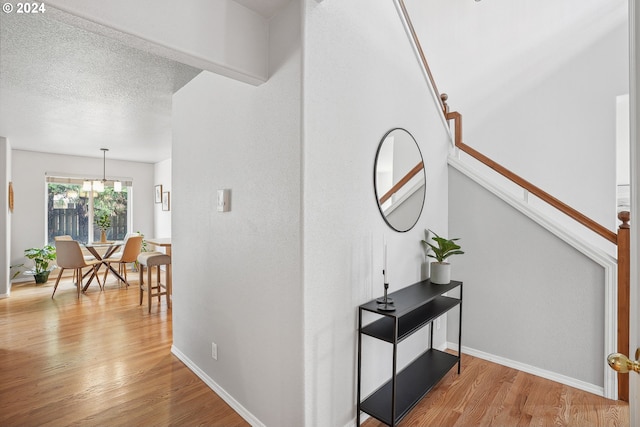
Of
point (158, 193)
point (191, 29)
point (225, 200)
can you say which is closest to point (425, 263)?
point (225, 200)

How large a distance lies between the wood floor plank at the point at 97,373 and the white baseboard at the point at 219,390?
0.10 feet

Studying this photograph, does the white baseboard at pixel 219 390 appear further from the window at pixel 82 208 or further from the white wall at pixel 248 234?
the window at pixel 82 208

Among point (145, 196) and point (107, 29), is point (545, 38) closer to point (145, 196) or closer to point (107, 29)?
point (107, 29)

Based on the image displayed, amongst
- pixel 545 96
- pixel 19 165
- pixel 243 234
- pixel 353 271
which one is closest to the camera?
pixel 353 271

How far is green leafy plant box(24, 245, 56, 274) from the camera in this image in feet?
18.4

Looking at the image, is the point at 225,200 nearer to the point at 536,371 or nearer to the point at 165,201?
the point at 536,371

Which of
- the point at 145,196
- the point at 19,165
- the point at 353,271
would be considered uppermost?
the point at 19,165

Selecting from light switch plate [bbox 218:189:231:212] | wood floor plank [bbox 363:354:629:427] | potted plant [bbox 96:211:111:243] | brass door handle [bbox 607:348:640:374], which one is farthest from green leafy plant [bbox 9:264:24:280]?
brass door handle [bbox 607:348:640:374]

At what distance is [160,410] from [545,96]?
15.0 feet

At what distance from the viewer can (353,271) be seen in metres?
1.95

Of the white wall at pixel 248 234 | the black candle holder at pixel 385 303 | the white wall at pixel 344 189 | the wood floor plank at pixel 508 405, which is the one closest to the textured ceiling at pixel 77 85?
the white wall at pixel 248 234

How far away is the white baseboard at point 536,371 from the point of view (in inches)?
93.6

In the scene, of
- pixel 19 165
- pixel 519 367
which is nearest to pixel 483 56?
pixel 519 367

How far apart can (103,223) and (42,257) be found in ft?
3.58
